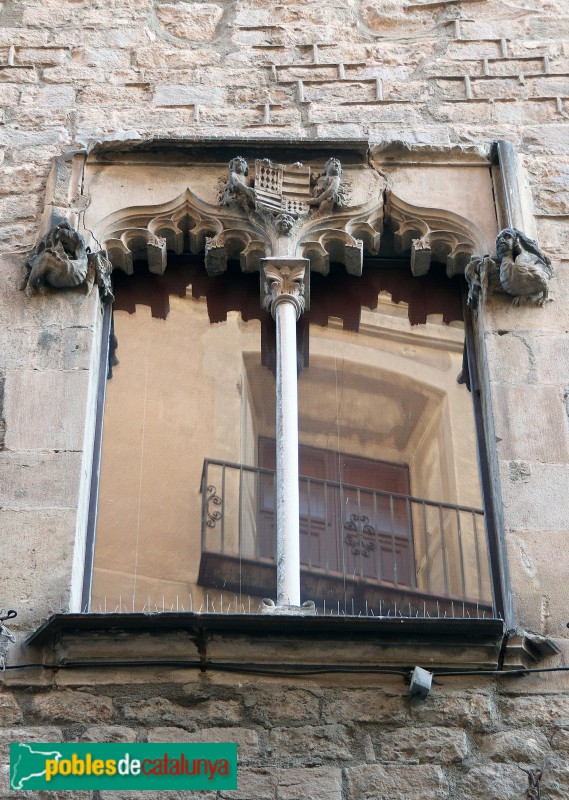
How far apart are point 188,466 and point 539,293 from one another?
172 centimetres

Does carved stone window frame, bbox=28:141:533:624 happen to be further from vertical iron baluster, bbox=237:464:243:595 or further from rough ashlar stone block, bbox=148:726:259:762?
rough ashlar stone block, bbox=148:726:259:762

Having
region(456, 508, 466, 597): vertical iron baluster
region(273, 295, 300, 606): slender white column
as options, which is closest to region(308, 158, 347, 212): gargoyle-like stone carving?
region(273, 295, 300, 606): slender white column

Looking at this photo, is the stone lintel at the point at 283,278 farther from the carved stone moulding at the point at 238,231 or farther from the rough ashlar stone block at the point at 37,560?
the rough ashlar stone block at the point at 37,560

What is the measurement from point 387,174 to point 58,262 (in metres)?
1.63

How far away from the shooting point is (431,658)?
559 centimetres

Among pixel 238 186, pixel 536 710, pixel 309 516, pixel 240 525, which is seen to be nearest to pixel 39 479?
pixel 240 525

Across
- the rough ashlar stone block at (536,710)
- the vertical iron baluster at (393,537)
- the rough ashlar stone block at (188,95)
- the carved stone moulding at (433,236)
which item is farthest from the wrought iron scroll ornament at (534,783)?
the rough ashlar stone block at (188,95)

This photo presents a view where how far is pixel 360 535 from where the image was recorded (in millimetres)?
6195

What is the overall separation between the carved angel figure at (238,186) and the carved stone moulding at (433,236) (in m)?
0.66

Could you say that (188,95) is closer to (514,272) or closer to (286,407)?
(514,272)

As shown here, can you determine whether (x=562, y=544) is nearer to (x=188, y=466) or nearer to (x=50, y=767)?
(x=188, y=466)

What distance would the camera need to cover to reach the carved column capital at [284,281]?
677 centimetres

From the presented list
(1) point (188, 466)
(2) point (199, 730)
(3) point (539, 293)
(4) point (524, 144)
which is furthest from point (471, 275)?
(2) point (199, 730)

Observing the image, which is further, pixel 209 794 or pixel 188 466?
pixel 188 466
